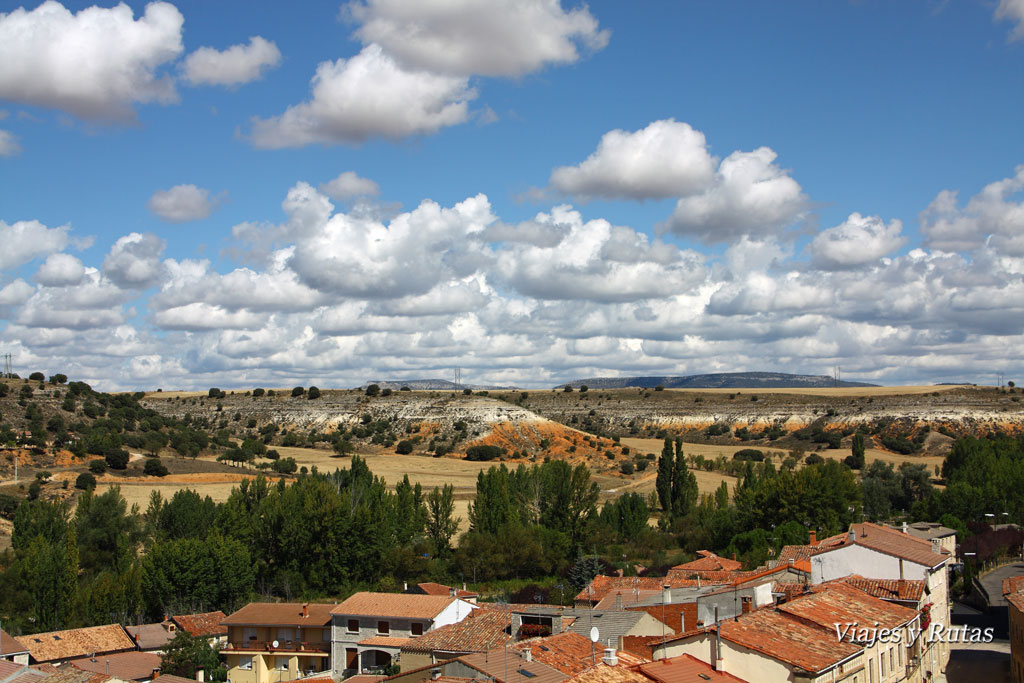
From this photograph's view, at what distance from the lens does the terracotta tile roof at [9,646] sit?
45375mm

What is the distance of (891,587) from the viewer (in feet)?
111

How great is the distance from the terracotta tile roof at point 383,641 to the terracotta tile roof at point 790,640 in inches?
995

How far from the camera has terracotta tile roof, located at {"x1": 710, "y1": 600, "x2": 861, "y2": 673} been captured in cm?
2366

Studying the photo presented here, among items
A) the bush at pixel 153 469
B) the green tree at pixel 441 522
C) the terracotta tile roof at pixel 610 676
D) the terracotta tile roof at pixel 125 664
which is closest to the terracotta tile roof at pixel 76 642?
the terracotta tile roof at pixel 125 664

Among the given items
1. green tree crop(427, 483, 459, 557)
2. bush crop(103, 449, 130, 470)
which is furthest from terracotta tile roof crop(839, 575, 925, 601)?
bush crop(103, 449, 130, 470)

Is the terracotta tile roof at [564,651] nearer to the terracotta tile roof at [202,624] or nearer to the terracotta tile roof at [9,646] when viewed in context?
the terracotta tile roof at [9,646]

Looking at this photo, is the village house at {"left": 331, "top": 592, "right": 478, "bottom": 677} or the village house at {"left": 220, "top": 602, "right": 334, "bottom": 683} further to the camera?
the village house at {"left": 220, "top": 602, "right": 334, "bottom": 683}

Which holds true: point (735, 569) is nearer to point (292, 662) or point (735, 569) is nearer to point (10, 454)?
point (292, 662)

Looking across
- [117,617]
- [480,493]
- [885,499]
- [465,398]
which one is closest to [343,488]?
[480,493]

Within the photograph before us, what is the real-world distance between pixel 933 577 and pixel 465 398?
12725cm

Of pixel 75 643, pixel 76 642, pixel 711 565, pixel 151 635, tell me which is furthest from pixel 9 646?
pixel 711 565

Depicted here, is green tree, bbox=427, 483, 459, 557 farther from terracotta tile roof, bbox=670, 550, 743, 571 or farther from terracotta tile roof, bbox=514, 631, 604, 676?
terracotta tile roof, bbox=514, 631, 604, 676

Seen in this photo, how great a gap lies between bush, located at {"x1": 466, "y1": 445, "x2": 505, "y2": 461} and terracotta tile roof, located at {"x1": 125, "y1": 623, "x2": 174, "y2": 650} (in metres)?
74.0

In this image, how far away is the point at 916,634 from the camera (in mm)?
30734
